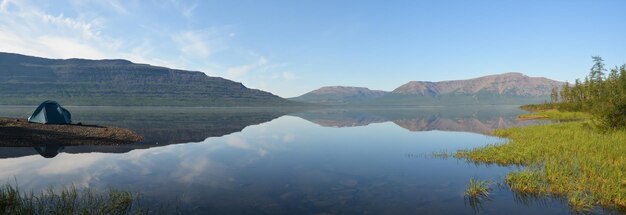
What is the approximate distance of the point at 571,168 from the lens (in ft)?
69.3

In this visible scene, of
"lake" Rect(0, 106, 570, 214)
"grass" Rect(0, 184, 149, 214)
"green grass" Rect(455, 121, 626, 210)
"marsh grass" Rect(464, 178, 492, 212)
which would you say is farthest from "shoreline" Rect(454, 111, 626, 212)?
"grass" Rect(0, 184, 149, 214)

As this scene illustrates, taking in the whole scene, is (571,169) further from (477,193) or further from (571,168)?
(477,193)

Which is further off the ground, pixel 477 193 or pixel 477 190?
pixel 477 190

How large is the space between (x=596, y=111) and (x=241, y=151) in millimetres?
39659

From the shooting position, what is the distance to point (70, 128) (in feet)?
153

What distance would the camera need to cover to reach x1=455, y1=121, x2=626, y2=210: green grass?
1612 cm

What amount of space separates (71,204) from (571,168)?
2628 cm

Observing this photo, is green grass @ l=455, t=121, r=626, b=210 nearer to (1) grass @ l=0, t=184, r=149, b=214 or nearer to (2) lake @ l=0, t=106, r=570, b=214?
(2) lake @ l=0, t=106, r=570, b=214

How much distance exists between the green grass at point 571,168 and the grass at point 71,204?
756 inches

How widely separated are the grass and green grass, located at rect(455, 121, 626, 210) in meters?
19.2

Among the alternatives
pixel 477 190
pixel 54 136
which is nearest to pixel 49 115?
pixel 54 136

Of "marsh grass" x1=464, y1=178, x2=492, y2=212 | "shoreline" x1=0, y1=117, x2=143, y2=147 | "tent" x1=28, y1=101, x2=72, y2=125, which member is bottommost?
"marsh grass" x1=464, y1=178, x2=492, y2=212

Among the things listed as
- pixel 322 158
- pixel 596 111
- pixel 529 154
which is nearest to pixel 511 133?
pixel 596 111

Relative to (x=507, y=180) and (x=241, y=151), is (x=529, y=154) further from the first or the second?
(x=241, y=151)
